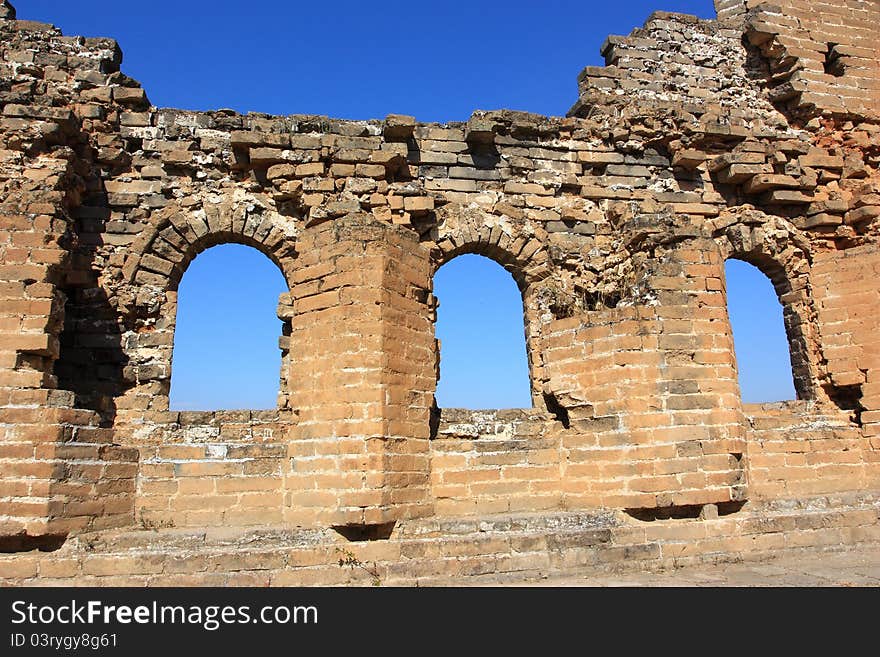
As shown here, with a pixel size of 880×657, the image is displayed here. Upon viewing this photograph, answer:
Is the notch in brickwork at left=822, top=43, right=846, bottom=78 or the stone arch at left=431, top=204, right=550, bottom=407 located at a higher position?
the notch in brickwork at left=822, top=43, right=846, bottom=78

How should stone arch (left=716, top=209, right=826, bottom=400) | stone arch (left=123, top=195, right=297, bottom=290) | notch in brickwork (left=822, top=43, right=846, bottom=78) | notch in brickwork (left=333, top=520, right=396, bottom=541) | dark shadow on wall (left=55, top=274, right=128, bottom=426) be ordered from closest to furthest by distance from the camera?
notch in brickwork (left=333, top=520, right=396, bottom=541), dark shadow on wall (left=55, top=274, right=128, bottom=426), stone arch (left=123, top=195, right=297, bottom=290), stone arch (left=716, top=209, right=826, bottom=400), notch in brickwork (left=822, top=43, right=846, bottom=78)

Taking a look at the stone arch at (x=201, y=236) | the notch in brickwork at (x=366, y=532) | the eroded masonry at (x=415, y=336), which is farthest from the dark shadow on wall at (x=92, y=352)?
the notch in brickwork at (x=366, y=532)

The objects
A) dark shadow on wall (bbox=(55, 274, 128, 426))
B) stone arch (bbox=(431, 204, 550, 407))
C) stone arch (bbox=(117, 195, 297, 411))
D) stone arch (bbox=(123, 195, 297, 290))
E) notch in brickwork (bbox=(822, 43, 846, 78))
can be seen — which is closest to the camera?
dark shadow on wall (bbox=(55, 274, 128, 426))

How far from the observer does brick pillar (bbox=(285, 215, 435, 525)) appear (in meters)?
6.14

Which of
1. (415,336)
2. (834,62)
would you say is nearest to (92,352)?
(415,336)

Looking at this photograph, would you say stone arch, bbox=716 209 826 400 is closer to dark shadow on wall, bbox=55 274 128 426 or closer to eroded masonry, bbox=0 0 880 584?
eroded masonry, bbox=0 0 880 584

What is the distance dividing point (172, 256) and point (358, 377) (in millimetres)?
2988

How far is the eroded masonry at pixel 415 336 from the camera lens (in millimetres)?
6125

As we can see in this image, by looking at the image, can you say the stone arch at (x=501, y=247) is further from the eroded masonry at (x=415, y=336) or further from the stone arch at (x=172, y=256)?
the stone arch at (x=172, y=256)

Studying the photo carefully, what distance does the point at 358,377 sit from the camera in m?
6.34

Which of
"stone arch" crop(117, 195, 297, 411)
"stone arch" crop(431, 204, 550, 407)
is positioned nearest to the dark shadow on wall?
"stone arch" crop(117, 195, 297, 411)

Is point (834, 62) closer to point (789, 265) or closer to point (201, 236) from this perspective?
point (789, 265)

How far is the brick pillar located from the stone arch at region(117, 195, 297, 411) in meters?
0.83
